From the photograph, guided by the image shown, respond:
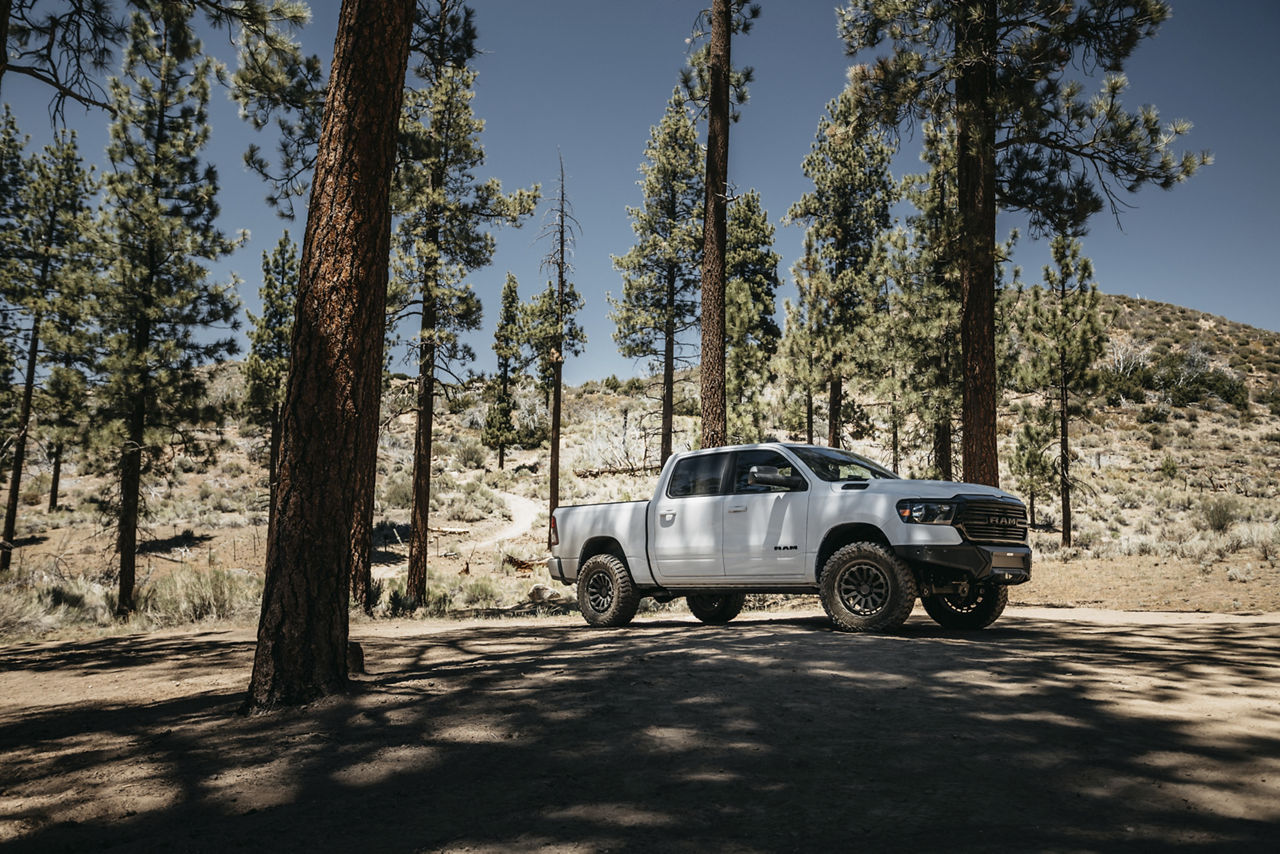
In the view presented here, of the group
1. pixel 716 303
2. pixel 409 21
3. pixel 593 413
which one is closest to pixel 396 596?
pixel 716 303

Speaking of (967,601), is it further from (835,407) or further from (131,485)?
(835,407)

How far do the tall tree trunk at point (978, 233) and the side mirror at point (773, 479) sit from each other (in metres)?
5.78

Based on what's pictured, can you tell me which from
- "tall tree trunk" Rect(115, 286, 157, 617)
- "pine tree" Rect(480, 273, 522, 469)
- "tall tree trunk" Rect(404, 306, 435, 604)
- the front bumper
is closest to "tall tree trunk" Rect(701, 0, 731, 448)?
the front bumper

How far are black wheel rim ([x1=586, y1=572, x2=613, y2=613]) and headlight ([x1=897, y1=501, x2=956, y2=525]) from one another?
3.96 meters

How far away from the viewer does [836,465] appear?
358 inches

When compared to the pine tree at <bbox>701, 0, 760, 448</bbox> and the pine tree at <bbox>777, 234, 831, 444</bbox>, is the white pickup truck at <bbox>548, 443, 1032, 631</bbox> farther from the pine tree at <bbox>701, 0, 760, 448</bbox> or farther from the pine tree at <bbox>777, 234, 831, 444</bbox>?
the pine tree at <bbox>777, 234, 831, 444</bbox>

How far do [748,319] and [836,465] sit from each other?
74.5ft

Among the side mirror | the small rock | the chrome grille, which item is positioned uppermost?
the side mirror

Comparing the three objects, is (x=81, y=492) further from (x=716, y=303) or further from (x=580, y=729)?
(x=580, y=729)

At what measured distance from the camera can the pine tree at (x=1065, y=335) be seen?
2491 cm

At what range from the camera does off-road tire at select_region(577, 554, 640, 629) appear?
392 inches

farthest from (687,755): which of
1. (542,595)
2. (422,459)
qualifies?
(422,459)

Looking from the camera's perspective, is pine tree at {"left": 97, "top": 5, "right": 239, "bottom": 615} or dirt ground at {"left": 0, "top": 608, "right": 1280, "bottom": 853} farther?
pine tree at {"left": 97, "top": 5, "right": 239, "bottom": 615}

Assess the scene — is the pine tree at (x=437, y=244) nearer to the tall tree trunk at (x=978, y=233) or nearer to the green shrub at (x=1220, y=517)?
the tall tree trunk at (x=978, y=233)
